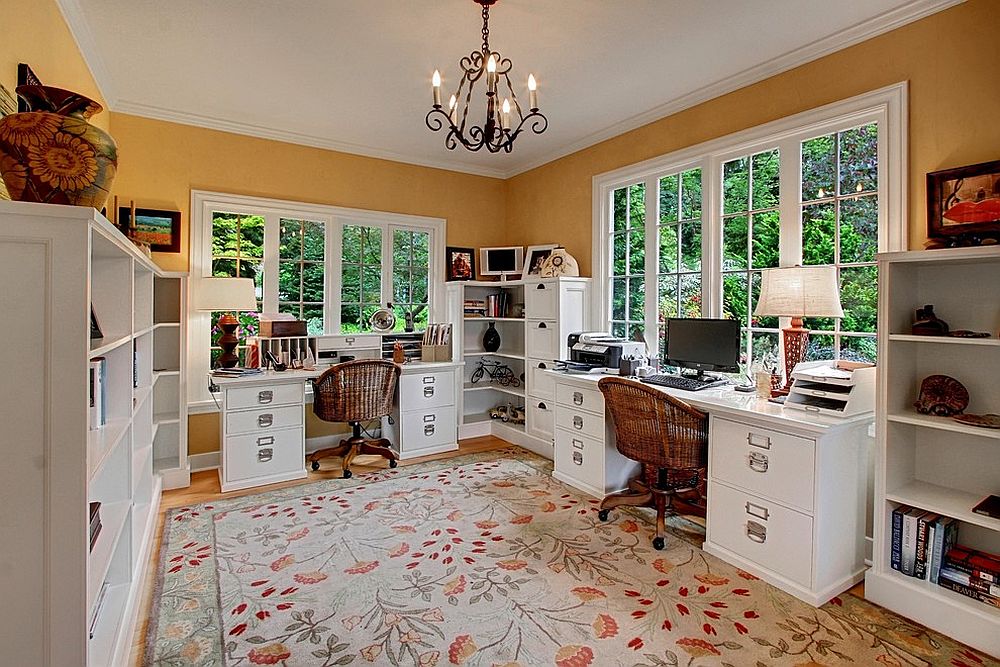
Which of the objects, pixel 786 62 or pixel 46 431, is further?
pixel 786 62

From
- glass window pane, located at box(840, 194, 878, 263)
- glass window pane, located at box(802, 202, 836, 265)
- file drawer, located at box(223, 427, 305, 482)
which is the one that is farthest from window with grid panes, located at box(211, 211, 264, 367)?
Result: glass window pane, located at box(840, 194, 878, 263)

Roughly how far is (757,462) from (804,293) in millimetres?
859

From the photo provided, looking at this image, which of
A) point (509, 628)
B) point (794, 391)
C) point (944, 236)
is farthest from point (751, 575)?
point (944, 236)

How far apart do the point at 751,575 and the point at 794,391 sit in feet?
2.97

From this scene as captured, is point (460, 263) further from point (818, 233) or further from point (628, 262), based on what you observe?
point (818, 233)

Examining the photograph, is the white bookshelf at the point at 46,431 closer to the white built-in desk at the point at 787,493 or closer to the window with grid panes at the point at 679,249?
the white built-in desk at the point at 787,493

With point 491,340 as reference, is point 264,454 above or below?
below

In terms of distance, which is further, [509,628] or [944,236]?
[944,236]

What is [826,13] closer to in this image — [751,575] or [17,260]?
[751,575]

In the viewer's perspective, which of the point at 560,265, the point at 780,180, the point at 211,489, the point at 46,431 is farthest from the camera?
the point at 560,265

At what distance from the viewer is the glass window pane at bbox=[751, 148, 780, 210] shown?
314 cm

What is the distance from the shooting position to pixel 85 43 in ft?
9.25

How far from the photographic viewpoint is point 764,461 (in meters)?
2.46

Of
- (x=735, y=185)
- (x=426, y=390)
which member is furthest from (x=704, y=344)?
(x=426, y=390)
